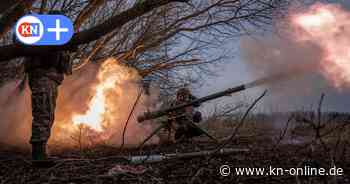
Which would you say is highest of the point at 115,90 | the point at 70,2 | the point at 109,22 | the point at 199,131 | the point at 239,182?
the point at 70,2

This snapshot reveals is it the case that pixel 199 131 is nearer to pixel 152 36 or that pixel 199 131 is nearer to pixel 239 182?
pixel 152 36

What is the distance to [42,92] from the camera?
6340 millimetres

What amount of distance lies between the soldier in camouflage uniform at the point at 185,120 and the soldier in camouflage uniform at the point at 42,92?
13.7 ft

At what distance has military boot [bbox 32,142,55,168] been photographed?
239 inches

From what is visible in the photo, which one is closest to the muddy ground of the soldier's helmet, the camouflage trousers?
the camouflage trousers

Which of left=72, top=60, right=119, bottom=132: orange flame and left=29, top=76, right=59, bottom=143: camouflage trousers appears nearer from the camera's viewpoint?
left=29, top=76, right=59, bottom=143: camouflage trousers

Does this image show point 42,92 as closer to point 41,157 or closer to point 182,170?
point 41,157

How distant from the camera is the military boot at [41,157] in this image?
6.08m

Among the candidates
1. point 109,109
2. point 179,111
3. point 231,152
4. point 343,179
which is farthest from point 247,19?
point 343,179

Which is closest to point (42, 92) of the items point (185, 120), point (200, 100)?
point (200, 100)

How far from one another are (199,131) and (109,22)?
3.45 m

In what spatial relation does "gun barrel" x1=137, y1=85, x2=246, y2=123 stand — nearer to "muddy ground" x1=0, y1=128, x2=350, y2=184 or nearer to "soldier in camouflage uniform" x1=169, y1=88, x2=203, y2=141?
"soldier in camouflage uniform" x1=169, y1=88, x2=203, y2=141

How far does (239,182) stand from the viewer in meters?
4.66

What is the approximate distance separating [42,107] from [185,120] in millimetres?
4760
